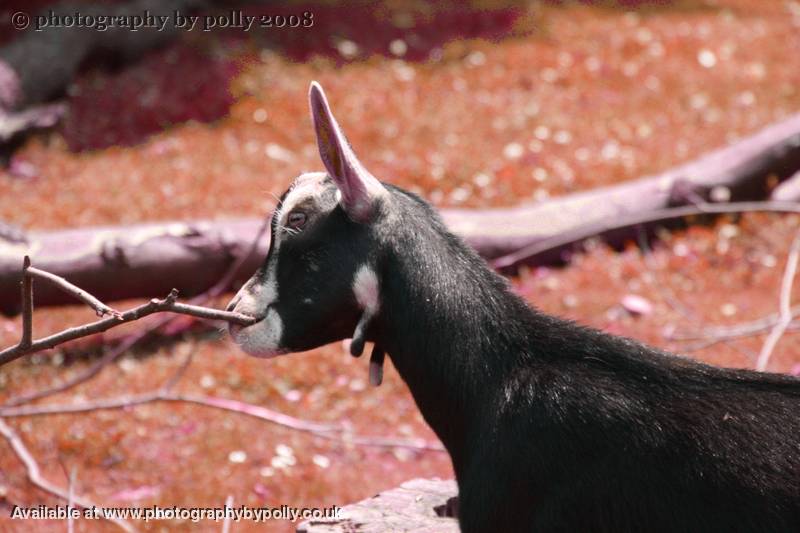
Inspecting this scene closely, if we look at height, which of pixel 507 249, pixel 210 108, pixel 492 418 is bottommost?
pixel 210 108

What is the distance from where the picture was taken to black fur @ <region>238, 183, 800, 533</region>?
3.35 m

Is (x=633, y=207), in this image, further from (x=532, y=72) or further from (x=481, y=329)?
(x=481, y=329)

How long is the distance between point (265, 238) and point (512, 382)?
4191 millimetres

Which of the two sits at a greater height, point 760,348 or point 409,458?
point 760,348

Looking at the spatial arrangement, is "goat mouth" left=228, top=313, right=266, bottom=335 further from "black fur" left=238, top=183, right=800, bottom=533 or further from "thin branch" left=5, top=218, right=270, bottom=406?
"thin branch" left=5, top=218, right=270, bottom=406

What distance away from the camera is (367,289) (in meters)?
3.79

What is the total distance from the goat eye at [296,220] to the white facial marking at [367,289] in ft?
0.91

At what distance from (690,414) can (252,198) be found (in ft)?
20.9

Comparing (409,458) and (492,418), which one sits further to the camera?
(409,458)

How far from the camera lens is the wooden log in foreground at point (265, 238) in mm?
7262

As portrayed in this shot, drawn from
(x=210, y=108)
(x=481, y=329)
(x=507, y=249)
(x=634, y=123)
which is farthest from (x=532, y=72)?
(x=481, y=329)

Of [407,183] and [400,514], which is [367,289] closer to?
[400,514]

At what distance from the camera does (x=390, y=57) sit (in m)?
12.4

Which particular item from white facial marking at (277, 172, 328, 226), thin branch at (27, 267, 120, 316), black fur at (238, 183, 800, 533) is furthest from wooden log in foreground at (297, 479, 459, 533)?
thin branch at (27, 267, 120, 316)
